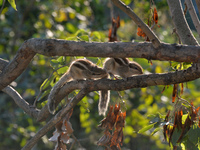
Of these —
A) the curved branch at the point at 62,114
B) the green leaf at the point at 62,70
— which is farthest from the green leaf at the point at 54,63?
the curved branch at the point at 62,114

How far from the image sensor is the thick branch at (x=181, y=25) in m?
3.42

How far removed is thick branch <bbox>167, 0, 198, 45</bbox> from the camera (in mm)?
3418

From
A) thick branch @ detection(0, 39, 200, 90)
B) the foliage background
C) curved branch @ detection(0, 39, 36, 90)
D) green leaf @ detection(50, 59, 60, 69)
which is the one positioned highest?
thick branch @ detection(0, 39, 200, 90)

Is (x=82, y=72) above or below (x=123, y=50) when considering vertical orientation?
below

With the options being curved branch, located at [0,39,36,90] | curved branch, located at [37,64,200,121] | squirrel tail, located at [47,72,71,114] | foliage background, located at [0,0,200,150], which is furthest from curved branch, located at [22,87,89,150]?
→ foliage background, located at [0,0,200,150]

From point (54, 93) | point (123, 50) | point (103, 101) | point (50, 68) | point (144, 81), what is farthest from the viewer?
point (50, 68)

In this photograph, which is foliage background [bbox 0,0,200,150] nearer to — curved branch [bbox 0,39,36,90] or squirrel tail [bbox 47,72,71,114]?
squirrel tail [bbox 47,72,71,114]

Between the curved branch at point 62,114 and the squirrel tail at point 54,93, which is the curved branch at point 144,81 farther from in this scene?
the squirrel tail at point 54,93

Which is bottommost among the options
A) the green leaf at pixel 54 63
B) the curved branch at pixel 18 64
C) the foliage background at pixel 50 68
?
the foliage background at pixel 50 68

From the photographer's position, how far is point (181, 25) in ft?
11.5

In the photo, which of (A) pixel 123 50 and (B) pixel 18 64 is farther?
(B) pixel 18 64

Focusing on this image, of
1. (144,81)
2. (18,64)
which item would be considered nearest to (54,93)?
(18,64)

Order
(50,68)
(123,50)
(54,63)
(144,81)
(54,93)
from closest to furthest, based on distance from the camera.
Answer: (123,50) → (144,81) → (54,93) → (54,63) → (50,68)

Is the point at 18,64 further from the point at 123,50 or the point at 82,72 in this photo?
the point at 82,72
